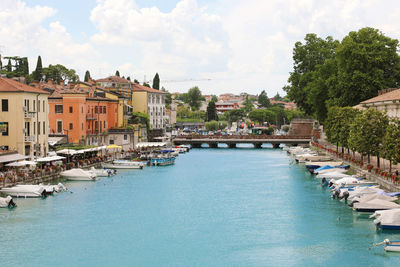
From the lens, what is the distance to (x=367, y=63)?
69250 mm

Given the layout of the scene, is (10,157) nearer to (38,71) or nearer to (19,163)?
(19,163)

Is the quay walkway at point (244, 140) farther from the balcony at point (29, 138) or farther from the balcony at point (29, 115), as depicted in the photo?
the balcony at point (29, 138)

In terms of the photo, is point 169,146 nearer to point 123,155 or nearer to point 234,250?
point 123,155

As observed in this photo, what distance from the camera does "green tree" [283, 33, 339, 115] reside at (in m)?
91.6

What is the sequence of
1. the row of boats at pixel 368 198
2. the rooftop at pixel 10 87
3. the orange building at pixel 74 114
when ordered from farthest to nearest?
the orange building at pixel 74 114 → the rooftop at pixel 10 87 → the row of boats at pixel 368 198

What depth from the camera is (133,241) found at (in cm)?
3078

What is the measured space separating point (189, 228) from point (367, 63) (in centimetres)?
4312

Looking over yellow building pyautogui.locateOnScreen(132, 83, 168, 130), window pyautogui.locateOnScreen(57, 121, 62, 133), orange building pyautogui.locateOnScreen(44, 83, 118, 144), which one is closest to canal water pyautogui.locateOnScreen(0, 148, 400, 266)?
orange building pyautogui.locateOnScreen(44, 83, 118, 144)

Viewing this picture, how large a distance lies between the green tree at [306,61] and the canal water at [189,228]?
42126 millimetres

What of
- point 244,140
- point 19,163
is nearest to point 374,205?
point 19,163

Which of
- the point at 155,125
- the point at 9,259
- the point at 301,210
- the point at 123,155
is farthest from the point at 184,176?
the point at 155,125

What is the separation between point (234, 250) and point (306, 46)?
69.4m

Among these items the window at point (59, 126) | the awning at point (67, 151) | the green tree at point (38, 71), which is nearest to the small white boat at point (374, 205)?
the awning at point (67, 151)

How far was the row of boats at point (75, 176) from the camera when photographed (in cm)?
4144
